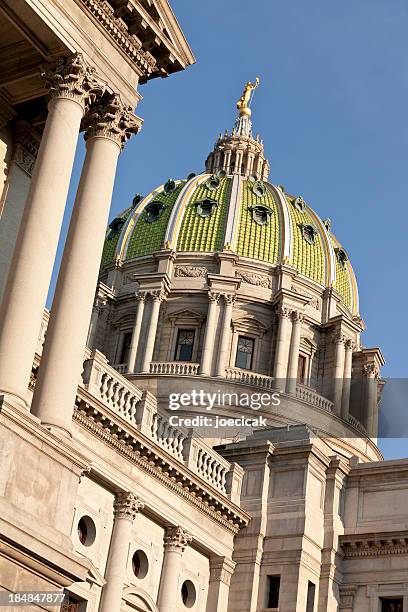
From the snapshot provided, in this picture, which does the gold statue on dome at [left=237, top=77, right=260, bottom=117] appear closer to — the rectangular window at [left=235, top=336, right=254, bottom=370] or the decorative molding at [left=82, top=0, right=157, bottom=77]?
the rectangular window at [left=235, top=336, right=254, bottom=370]

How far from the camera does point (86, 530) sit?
3069 cm

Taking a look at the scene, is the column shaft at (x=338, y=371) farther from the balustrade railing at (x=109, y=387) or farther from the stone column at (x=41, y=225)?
the stone column at (x=41, y=225)

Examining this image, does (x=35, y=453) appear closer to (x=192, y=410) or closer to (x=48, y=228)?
(x=48, y=228)

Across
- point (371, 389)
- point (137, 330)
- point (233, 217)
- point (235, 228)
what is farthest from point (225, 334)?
point (371, 389)

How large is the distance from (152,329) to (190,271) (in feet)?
17.2

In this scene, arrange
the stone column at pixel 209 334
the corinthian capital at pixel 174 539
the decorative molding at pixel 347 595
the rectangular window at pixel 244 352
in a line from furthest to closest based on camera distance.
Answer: the rectangular window at pixel 244 352 → the stone column at pixel 209 334 → the decorative molding at pixel 347 595 → the corinthian capital at pixel 174 539

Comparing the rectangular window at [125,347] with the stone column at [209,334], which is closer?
the stone column at [209,334]

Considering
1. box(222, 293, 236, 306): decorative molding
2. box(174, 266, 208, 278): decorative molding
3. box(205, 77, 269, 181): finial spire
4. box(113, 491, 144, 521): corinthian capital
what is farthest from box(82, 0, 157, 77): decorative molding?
box(205, 77, 269, 181): finial spire

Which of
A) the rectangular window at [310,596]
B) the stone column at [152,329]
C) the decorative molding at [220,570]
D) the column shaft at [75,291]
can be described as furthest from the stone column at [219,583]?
the stone column at [152,329]

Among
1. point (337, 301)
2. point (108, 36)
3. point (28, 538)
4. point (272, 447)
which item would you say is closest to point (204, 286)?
point (337, 301)

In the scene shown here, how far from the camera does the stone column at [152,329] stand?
A: 6017 cm

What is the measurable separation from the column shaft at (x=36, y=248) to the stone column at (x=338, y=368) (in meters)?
47.7

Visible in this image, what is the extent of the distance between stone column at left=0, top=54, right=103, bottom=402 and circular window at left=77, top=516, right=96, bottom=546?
15741 mm

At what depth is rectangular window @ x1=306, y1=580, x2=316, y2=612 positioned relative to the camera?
3628 cm
